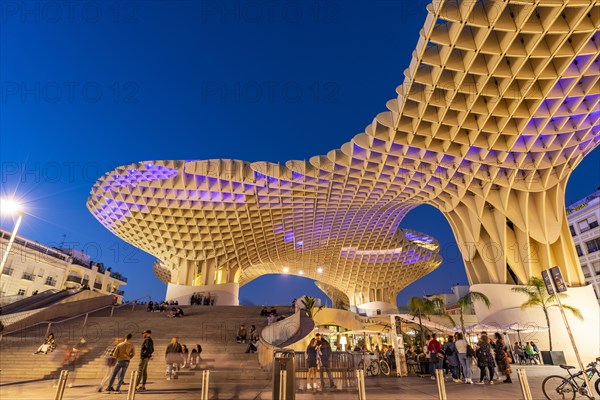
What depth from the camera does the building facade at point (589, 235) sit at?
1822 inches

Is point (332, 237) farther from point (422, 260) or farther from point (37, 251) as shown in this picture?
point (37, 251)

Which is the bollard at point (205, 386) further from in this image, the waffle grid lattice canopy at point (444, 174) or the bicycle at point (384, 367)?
the waffle grid lattice canopy at point (444, 174)

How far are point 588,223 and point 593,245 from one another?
3.28m

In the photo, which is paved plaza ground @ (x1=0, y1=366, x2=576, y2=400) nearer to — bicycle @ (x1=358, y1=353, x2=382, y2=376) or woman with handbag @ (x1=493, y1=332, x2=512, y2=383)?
woman with handbag @ (x1=493, y1=332, x2=512, y2=383)

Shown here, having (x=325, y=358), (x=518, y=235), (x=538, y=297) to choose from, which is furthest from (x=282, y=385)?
(x=518, y=235)

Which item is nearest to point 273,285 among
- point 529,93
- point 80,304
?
point 80,304

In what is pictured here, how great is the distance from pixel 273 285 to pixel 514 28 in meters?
195

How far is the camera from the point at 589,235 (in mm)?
47500

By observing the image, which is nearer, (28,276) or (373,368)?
(373,368)

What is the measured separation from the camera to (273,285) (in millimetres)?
198500

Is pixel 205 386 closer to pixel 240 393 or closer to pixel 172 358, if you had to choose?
pixel 240 393

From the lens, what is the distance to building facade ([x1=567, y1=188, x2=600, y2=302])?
4628 cm

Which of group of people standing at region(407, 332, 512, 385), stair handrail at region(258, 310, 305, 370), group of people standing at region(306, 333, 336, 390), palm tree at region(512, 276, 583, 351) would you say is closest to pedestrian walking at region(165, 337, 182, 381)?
stair handrail at region(258, 310, 305, 370)

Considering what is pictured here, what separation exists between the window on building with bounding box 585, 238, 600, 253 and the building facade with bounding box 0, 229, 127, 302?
214ft
